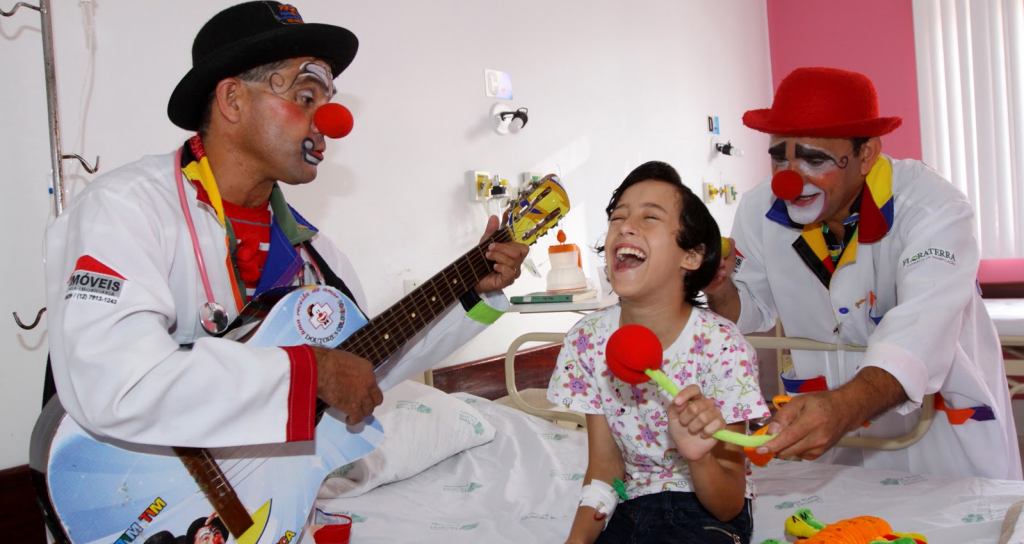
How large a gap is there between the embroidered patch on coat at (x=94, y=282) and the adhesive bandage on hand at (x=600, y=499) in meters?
0.93

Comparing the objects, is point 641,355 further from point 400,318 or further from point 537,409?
point 537,409

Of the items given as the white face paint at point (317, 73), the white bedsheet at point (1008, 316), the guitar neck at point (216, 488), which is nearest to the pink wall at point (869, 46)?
the white bedsheet at point (1008, 316)

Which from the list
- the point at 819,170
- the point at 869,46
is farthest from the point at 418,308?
the point at 869,46

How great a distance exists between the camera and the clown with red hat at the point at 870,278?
152cm

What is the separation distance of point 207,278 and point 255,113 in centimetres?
37

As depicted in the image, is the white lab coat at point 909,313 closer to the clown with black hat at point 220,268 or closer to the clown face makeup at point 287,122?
the clown with black hat at point 220,268

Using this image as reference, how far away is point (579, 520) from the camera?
54.7 inches

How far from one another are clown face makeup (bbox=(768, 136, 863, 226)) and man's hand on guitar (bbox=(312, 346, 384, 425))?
116 centimetres

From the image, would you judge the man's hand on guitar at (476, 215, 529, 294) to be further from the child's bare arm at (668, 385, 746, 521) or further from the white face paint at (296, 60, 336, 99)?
the child's bare arm at (668, 385, 746, 521)

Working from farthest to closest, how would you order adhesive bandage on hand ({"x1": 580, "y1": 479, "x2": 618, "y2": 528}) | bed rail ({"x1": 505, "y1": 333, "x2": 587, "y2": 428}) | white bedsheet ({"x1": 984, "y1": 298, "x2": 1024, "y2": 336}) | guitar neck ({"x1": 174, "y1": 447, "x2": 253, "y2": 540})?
white bedsheet ({"x1": 984, "y1": 298, "x2": 1024, "y2": 336}) → bed rail ({"x1": 505, "y1": 333, "x2": 587, "y2": 428}) → adhesive bandage on hand ({"x1": 580, "y1": 479, "x2": 618, "y2": 528}) → guitar neck ({"x1": 174, "y1": 447, "x2": 253, "y2": 540})

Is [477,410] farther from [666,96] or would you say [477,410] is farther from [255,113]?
[666,96]

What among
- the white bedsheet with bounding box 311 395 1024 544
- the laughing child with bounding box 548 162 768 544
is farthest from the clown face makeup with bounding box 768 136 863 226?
the white bedsheet with bounding box 311 395 1024 544

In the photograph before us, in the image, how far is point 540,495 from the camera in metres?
1.87

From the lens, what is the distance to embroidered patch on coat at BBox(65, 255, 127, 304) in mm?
1184
